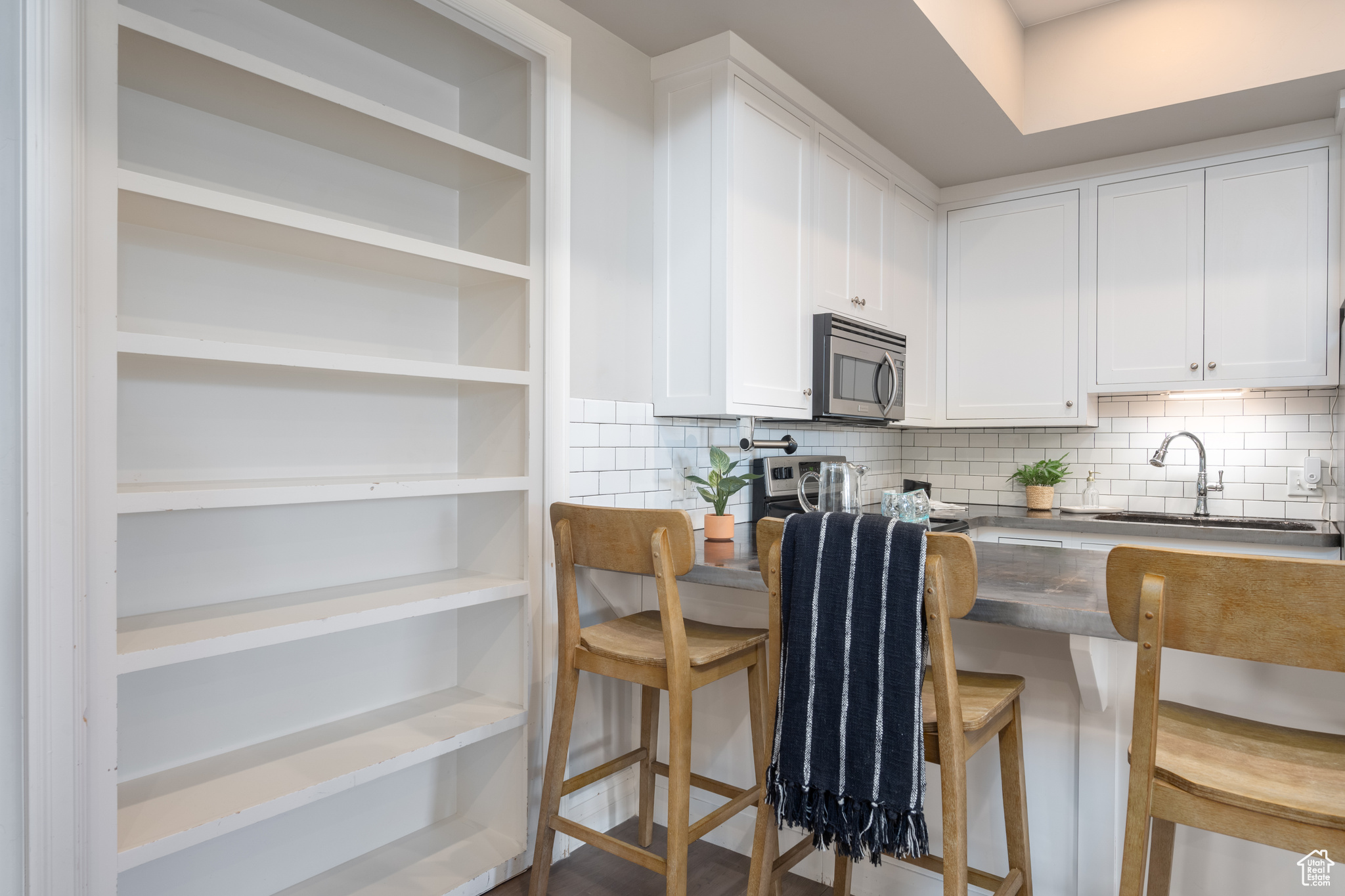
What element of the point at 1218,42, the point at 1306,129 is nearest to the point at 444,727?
the point at 1218,42

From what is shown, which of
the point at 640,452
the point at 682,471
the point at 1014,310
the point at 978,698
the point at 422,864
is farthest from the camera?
the point at 1014,310

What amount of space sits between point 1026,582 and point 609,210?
1.52 meters

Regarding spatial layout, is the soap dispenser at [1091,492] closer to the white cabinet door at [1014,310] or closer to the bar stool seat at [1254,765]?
the white cabinet door at [1014,310]

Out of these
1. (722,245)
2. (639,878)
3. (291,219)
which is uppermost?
(722,245)

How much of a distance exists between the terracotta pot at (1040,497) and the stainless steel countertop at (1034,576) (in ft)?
1.82

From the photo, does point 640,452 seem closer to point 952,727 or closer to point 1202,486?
point 952,727

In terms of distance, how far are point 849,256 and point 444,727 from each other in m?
2.15

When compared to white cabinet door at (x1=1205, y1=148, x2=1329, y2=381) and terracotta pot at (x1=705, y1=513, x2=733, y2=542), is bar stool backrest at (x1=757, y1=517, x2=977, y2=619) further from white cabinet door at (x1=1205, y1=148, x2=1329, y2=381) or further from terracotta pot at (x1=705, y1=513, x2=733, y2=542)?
white cabinet door at (x1=1205, y1=148, x2=1329, y2=381)

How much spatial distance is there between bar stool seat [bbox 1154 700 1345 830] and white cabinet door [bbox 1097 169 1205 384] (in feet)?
7.62

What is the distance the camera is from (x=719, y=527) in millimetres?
2309

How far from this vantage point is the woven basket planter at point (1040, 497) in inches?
138

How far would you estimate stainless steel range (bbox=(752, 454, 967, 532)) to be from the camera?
2850mm

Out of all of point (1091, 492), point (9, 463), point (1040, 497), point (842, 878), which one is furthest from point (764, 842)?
point (1091, 492)

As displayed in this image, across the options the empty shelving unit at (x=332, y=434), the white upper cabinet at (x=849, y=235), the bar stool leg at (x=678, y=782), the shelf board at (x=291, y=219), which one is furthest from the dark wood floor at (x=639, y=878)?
the white upper cabinet at (x=849, y=235)
